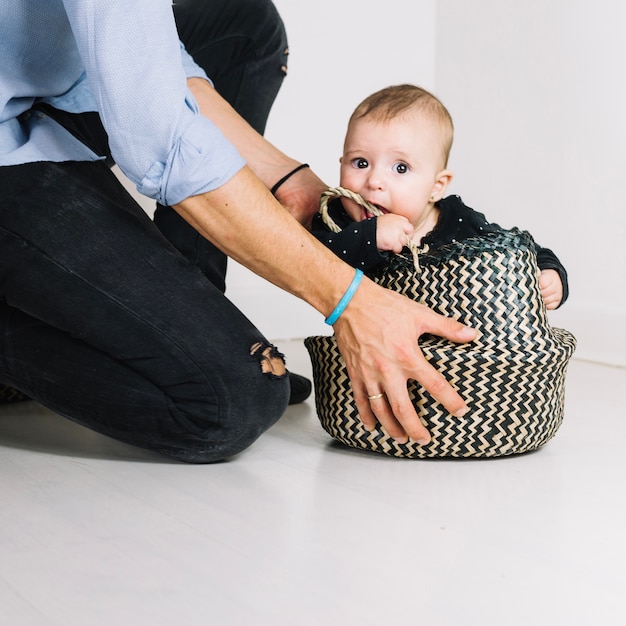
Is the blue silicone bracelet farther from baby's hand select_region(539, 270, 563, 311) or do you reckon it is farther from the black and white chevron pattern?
baby's hand select_region(539, 270, 563, 311)

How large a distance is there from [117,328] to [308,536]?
454 millimetres

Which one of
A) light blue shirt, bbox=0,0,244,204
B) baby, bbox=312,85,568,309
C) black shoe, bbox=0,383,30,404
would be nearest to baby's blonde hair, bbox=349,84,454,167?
baby, bbox=312,85,568,309

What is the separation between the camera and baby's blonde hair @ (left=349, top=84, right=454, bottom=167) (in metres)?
1.52

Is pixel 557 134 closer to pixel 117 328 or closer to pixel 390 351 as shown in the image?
pixel 390 351

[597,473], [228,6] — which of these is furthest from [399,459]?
[228,6]

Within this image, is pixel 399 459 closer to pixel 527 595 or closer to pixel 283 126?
pixel 527 595

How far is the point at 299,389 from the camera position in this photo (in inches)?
72.9

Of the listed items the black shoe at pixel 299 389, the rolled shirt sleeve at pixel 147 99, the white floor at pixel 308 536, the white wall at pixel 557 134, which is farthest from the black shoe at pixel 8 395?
the white wall at pixel 557 134

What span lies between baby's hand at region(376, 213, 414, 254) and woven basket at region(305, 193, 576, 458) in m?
0.02

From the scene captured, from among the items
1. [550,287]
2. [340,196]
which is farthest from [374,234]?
[550,287]

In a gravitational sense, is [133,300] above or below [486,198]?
above

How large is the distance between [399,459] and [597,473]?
0.30 meters

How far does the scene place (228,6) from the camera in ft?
6.21

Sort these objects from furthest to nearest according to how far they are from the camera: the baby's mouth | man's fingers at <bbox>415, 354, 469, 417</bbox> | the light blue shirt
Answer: the baby's mouth < man's fingers at <bbox>415, 354, 469, 417</bbox> < the light blue shirt
